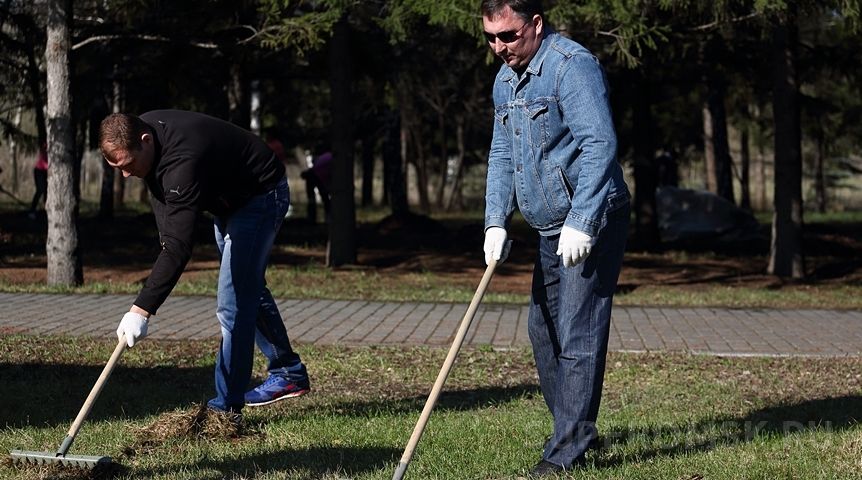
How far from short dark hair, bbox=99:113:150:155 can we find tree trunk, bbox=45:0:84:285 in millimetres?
7091

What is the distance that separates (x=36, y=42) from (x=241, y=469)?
12186mm

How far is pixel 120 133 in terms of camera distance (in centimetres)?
495

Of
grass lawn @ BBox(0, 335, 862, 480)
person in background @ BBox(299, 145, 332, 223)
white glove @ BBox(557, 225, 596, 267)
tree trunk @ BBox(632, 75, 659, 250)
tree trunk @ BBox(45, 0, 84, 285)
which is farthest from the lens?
person in background @ BBox(299, 145, 332, 223)

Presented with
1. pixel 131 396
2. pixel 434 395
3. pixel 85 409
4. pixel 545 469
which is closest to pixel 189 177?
pixel 85 409

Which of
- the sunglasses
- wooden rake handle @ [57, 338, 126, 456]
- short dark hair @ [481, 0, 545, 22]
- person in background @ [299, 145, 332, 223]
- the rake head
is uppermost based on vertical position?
short dark hair @ [481, 0, 545, 22]

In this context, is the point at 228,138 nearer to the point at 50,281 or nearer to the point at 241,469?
the point at 241,469

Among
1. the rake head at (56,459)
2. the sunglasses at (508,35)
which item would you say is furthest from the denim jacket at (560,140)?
the rake head at (56,459)

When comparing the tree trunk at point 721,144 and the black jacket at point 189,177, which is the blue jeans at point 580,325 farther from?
the tree trunk at point 721,144

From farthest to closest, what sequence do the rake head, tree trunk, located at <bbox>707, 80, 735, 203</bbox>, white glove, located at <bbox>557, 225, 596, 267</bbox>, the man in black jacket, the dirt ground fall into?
tree trunk, located at <bbox>707, 80, 735, 203</bbox>
the dirt ground
the man in black jacket
the rake head
white glove, located at <bbox>557, 225, 596, 267</bbox>

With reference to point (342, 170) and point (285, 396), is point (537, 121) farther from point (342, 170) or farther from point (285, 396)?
point (342, 170)

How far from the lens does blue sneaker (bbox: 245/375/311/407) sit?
6.18 metres

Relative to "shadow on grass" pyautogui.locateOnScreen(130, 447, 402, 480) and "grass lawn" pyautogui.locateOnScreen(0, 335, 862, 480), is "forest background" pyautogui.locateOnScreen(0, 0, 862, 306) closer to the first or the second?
"grass lawn" pyautogui.locateOnScreen(0, 335, 862, 480)

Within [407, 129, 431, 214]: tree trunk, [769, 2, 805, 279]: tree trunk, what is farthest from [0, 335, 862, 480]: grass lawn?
[407, 129, 431, 214]: tree trunk

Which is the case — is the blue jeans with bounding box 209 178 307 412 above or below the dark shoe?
above
